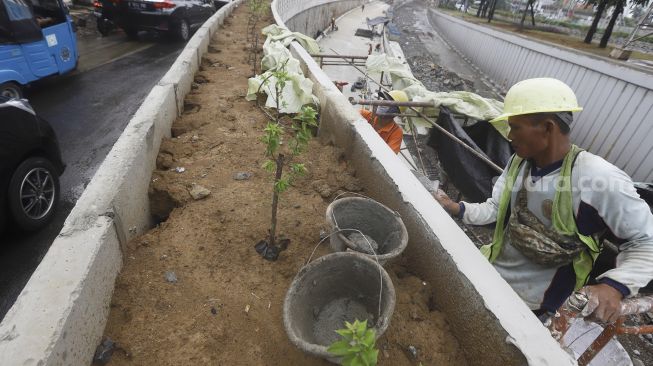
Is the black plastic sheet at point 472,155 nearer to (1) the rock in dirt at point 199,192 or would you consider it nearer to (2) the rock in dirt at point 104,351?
(1) the rock in dirt at point 199,192

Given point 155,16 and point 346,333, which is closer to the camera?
point 346,333

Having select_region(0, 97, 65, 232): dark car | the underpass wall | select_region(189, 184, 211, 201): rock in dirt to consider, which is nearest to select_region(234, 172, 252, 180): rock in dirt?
select_region(189, 184, 211, 201): rock in dirt

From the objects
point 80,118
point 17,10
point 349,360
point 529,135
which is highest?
point 529,135

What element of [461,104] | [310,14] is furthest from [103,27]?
[461,104]

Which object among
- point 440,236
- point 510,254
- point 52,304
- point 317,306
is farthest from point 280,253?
point 510,254

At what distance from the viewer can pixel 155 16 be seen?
10891 millimetres

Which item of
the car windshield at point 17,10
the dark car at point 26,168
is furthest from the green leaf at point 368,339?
the car windshield at point 17,10

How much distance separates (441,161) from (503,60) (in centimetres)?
1371

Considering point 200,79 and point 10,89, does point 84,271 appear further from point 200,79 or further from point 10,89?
point 10,89

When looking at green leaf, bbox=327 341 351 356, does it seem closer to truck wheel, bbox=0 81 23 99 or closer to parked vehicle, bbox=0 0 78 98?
truck wheel, bbox=0 81 23 99

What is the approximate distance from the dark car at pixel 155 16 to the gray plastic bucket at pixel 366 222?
11.4m

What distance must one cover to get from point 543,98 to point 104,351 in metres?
2.71

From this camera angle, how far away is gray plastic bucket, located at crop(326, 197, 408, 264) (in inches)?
89.6

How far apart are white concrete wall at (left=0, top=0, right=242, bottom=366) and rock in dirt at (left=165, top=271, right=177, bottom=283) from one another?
288mm
